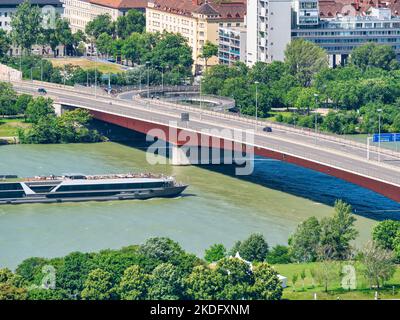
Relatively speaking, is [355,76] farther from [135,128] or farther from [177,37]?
[135,128]

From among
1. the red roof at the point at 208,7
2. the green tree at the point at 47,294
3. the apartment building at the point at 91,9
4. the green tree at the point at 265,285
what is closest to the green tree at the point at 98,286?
the green tree at the point at 47,294

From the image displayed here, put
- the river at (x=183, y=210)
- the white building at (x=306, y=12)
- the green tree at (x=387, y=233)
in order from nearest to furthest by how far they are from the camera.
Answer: the green tree at (x=387, y=233) < the river at (x=183, y=210) < the white building at (x=306, y=12)

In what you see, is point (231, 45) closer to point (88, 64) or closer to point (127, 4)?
point (88, 64)

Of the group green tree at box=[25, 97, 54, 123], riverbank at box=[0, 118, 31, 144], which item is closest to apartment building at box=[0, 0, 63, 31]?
riverbank at box=[0, 118, 31, 144]

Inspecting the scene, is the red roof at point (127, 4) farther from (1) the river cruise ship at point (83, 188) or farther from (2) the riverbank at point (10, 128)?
(1) the river cruise ship at point (83, 188)
